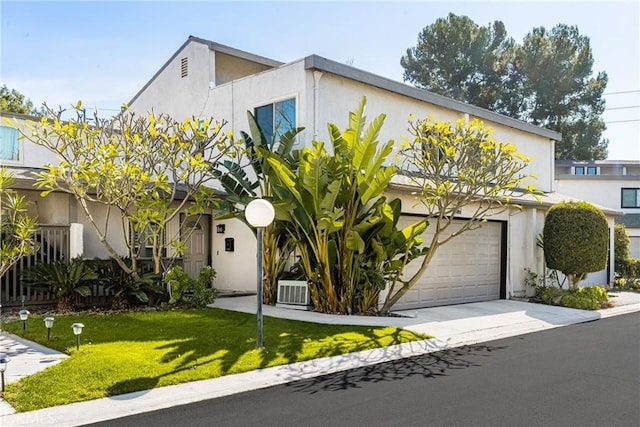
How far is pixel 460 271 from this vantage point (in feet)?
48.6

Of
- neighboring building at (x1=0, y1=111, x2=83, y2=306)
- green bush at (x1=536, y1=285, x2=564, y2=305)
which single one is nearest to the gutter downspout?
A: neighboring building at (x1=0, y1=111, x2=83, y2=306)

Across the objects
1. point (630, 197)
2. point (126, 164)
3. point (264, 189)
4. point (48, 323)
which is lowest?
point (48, 323)

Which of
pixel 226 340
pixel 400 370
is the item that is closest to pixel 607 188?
pixel 400 370

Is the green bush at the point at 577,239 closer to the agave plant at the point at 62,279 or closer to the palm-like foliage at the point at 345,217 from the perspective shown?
the palm-like foliage at the point at 345,217

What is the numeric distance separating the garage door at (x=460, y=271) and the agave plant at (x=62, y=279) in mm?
6994

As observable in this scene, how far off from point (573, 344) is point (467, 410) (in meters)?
4.91

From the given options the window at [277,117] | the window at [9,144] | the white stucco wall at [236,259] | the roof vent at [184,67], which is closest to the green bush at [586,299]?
the white stucco wall at [236,259]

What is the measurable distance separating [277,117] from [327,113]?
1.38 meters

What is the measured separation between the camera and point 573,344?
9.62 meters

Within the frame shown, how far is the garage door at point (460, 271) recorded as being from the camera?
13.7 m

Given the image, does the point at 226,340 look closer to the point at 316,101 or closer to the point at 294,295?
the point at 294,295

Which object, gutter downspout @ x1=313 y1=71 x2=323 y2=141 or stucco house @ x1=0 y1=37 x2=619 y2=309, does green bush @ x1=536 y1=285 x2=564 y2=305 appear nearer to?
stucco house @ x1=0 y1=37 x2=619 y2=309

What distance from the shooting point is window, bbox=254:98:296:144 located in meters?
13.2

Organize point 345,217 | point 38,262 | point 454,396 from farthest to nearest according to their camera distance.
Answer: point 38,262 < point 345,217 < point 454,396
